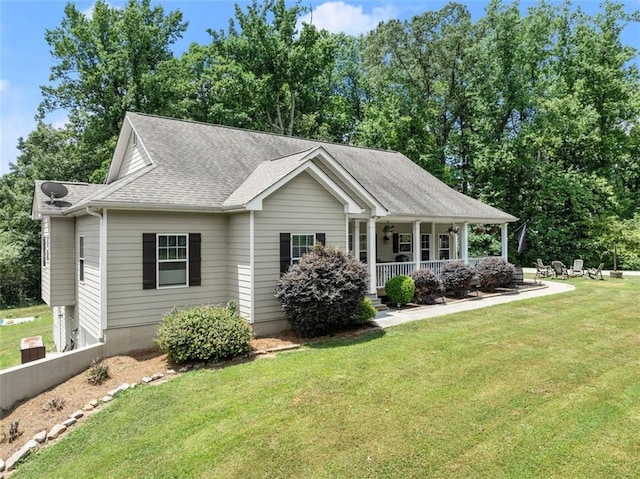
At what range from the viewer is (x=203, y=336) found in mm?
8523

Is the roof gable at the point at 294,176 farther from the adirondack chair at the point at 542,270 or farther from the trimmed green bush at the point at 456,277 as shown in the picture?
the adirondack chair at the point at 542,270

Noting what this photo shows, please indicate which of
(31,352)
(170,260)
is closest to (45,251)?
(31,352)

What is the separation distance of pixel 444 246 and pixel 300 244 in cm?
1100

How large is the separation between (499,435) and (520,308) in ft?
29.0

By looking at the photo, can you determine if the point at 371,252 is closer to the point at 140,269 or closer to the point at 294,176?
the point at 294,176

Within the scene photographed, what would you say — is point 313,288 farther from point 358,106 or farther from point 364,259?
point 358,106

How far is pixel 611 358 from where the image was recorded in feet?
26.9

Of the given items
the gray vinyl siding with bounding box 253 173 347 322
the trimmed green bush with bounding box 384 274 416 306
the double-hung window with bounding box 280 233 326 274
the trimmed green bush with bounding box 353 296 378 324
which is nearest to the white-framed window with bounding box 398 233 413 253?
the trimmed green bush with bounding box 384 274 416 306

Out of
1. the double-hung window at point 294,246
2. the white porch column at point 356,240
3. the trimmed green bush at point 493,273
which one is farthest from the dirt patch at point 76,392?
the trimmed green bush at point 493,273

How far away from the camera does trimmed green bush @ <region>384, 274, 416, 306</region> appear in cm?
1375

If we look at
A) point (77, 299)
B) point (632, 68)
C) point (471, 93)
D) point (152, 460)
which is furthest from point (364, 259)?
point (632, 68)

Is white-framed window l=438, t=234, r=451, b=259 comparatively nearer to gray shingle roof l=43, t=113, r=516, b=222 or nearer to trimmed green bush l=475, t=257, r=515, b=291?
gray shingle roof l=43, t=113, r=516, b=222

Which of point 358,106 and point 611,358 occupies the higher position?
point 358,106

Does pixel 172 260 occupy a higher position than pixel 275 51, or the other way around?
pixel 275 51
